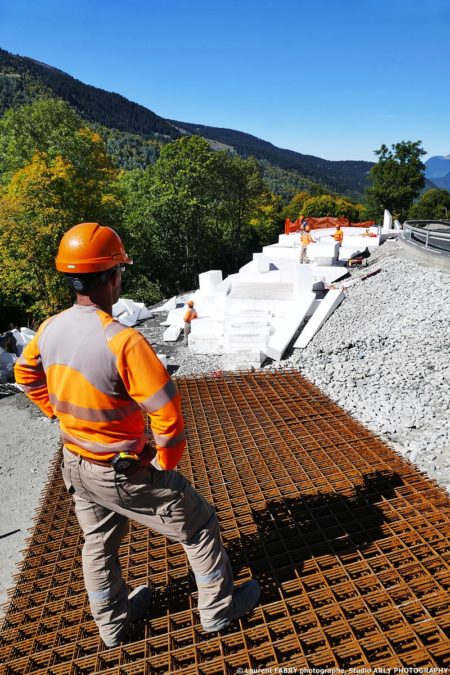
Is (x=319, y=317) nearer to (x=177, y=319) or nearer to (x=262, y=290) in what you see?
(x=262, y=290)

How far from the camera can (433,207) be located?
43.0 metres

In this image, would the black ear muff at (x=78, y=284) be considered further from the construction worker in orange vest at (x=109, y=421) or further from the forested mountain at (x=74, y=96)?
the forested mountain at (x=74, y=96)

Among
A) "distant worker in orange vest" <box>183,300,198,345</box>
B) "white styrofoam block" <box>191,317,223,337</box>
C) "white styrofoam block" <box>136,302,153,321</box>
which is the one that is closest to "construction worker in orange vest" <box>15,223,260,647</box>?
"white styrofoam block" <box>191,317,223,337</box>

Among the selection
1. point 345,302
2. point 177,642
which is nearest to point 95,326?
point 177,642

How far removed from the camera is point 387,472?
13.6 ft

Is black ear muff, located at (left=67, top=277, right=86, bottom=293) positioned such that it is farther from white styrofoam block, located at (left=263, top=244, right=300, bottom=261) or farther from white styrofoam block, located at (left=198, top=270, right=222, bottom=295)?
white styrofoam block, located at (left=263, top=244, right=300, bottom=261)

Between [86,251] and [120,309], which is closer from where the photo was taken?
[86,251]

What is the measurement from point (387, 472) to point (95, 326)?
3.50 meters

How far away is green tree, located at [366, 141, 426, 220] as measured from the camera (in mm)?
36125

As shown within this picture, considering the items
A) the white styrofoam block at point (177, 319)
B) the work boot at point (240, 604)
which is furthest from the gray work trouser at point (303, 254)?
the work boot at point (240, 604)

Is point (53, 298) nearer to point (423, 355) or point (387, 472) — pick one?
point (423, 355)

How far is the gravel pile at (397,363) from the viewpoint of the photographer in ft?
16.2

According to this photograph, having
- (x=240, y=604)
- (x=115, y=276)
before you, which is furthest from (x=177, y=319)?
(x=115, y=276)

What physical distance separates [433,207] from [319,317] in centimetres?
4099
